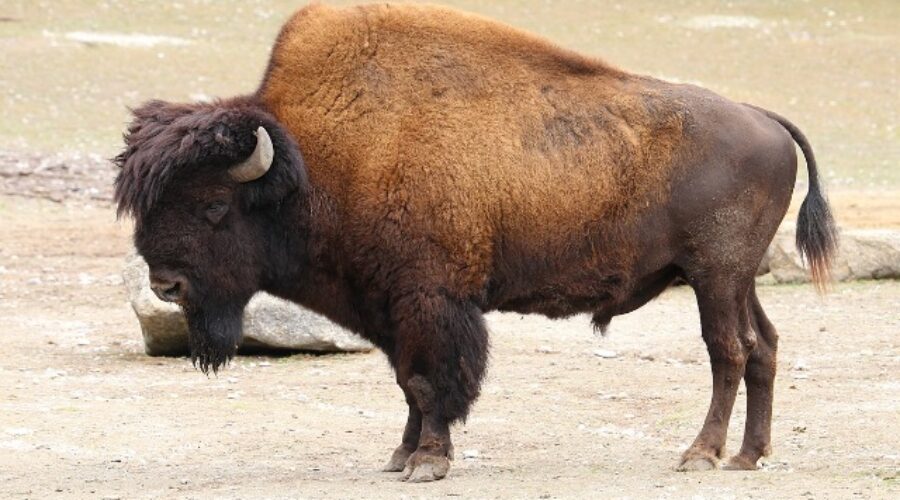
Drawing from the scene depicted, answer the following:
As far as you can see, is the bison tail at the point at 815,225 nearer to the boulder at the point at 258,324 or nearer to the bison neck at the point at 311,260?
the bison neck at the point at 311,260

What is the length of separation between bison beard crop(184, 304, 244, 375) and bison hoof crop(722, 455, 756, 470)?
A: 262 centimetres

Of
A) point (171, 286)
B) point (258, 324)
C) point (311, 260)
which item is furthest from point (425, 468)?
point (258, 324)

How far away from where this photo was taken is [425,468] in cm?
836

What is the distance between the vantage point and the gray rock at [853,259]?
14.6 metres

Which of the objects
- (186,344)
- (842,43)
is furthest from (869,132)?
(186,344)

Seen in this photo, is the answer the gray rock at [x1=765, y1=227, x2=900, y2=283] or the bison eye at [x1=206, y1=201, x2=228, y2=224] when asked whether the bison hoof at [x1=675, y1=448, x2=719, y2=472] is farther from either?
the gray rock at [x1=765, y1=227, x2=900, y2=283]

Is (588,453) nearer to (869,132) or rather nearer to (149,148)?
(149,148)

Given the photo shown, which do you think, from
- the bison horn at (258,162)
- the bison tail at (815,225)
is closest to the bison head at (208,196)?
the bison horn at (258,162)

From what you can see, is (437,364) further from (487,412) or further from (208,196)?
(487,412)

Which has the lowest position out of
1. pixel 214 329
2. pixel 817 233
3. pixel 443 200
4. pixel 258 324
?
pixel 258 324

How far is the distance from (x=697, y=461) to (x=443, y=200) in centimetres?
183

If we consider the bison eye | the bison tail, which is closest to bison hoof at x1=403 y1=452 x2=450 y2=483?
the bison eye

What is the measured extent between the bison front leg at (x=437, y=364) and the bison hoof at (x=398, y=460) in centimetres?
18

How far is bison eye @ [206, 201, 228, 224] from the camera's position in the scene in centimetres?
845
